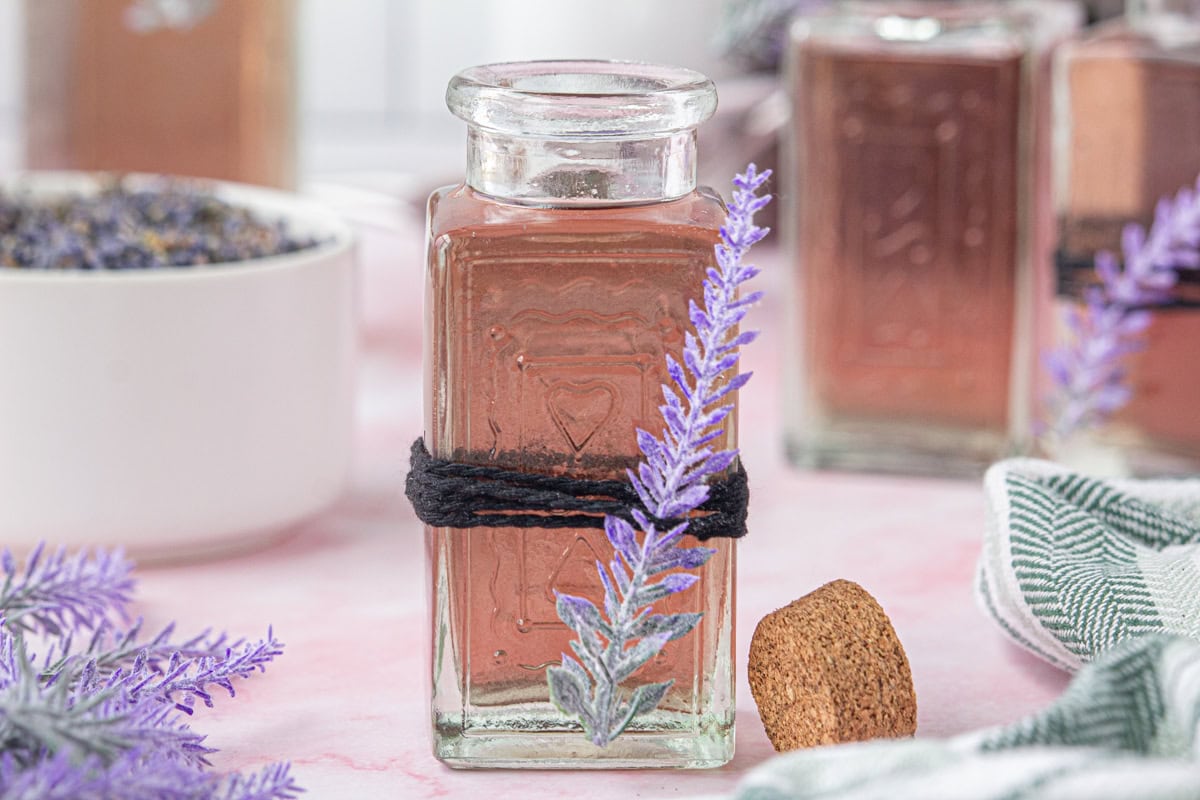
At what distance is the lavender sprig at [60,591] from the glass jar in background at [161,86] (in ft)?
1.34

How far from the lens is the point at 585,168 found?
424 mm

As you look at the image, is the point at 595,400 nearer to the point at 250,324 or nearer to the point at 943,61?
the point at 250,324

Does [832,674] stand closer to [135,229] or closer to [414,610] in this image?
[414,610]

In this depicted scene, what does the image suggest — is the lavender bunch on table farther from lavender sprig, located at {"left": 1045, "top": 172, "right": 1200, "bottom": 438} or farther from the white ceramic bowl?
lavender sprig, located at {"left": 1045, "top": 172, "right": 1200, "bottom": 438}

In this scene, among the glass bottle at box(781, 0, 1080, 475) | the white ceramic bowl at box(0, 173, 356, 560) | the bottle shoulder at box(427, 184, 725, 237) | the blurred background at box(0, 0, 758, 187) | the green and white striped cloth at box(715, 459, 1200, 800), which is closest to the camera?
the green and white striped cloth at box(715, 459, 1200, 800)

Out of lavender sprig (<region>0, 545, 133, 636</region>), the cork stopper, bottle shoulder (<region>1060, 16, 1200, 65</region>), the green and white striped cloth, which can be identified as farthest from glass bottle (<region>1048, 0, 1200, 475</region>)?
lavender sprig (<region>0, 545, 133, 636</region>)

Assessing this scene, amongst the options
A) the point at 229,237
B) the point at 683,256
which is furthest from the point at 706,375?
the point at 229,237

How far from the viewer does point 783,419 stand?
2.42 feet

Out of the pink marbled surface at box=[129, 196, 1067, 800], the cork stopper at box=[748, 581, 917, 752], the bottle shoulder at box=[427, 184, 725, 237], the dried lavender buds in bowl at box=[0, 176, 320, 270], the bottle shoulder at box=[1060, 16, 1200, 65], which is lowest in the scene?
the pink marbled surface at box=[129, 196, 1067, 800]

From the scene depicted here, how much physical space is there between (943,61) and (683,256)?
0.99ft

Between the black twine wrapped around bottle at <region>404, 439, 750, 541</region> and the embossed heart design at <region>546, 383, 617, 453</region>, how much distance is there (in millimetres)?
13

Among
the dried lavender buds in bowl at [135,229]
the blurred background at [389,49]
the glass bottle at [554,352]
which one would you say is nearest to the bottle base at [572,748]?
the glass bottle at [554,352]

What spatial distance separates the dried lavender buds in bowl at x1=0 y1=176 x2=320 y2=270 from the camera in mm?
591

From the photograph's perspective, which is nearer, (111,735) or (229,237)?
(111,735)
